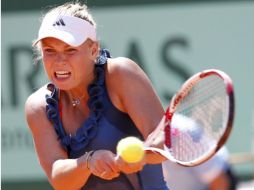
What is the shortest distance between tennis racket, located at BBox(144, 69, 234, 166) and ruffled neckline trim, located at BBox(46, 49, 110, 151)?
0.28m

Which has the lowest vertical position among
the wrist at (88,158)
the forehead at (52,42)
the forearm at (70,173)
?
the forearm at (70,173)

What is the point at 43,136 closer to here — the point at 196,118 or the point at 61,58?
the point at 61,58

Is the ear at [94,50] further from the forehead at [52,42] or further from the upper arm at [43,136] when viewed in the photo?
the upper arm at [43,136]

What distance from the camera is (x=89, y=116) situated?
3.27 m

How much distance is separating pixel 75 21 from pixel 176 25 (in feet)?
9.30

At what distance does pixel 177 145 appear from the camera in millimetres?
3129

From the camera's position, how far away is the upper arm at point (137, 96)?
124 inches

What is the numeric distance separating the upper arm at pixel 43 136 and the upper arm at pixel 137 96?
0.90 ft

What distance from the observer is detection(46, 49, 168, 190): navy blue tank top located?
128 inches

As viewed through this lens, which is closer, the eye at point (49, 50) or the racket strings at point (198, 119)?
the racket strings at point (198, 119)

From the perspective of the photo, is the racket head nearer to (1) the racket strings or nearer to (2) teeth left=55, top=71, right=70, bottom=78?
(1) the racket strings

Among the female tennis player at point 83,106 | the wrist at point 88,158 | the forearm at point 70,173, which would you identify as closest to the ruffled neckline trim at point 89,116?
the female tennis player at point 83,106

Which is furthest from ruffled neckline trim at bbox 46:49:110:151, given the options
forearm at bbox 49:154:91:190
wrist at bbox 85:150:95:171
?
wrist at bbox 85:150:95:171

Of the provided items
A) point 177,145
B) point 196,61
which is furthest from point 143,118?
point 196,61
